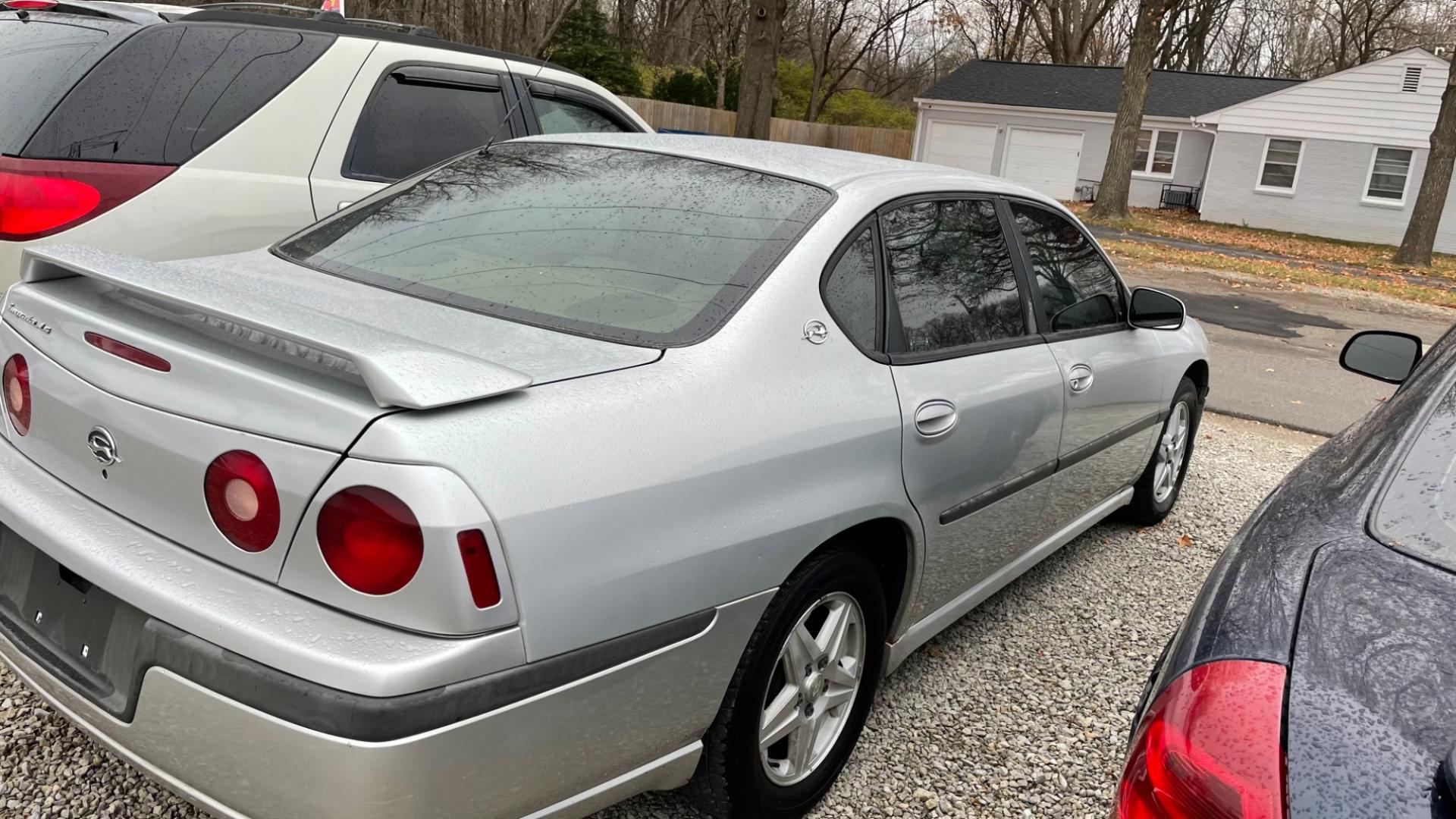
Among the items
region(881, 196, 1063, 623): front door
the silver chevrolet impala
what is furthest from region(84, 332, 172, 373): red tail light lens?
region(881, 196, 1063, 623): front door

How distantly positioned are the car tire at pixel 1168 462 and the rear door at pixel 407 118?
337 centimetres

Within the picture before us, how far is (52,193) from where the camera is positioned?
3.65 m

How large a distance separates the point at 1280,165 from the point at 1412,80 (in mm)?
3592

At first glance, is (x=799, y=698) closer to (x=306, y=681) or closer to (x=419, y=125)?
(x=306, y=681)

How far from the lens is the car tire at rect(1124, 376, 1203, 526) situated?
189 inches

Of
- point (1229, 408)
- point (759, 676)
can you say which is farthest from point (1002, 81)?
point (759, 676)

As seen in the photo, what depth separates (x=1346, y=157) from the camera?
28469mm

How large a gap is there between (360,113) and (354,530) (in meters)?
3.39

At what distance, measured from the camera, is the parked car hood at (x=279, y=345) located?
1758 millimetres

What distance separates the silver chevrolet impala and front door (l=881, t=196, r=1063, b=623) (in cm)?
2

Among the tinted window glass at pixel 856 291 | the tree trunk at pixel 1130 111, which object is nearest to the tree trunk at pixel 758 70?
the tree trunk at pixel 1130 111

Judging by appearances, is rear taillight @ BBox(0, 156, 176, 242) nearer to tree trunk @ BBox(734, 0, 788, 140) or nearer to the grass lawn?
tree trunk @ BBox(734, 0, 788, 140)

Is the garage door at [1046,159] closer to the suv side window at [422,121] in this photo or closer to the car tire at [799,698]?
the suv side window at [422,121]

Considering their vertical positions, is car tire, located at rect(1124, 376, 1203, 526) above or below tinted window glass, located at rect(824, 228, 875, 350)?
below
